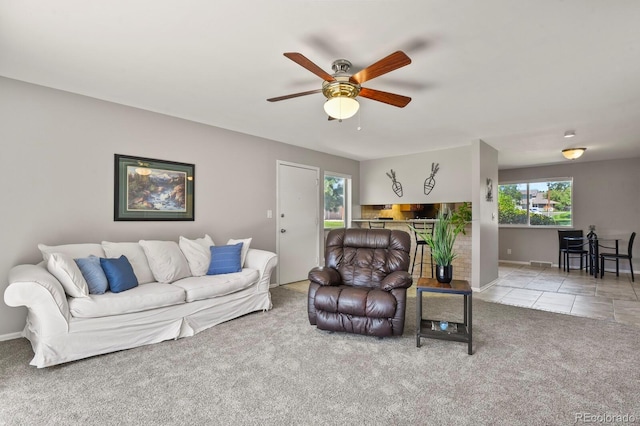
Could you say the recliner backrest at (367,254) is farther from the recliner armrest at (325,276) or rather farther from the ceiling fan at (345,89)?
the ceiling fan at (345,89)

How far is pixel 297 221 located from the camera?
18.0 feet

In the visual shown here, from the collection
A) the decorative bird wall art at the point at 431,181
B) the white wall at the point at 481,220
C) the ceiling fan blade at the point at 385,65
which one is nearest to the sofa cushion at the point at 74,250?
the ceiling fan blade at the point at 385,65

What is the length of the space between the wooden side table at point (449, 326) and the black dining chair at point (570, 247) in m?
5.45

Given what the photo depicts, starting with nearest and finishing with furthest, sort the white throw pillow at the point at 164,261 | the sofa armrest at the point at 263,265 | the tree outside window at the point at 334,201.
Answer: the white throw pillow at the point at 164,261, the sofa armrest at the point at 263,265, the tree outside window at the point at 334,201

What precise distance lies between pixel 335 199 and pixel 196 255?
11.1 feet

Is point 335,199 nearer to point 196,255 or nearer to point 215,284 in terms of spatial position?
point 196,255

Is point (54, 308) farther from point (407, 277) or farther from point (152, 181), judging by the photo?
point (407, 277)

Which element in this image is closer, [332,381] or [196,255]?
[332,381]

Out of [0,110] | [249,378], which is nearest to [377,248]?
[249,378]

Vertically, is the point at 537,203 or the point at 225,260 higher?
the point at 537,203

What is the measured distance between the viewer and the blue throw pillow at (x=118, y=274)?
2799 millimetres

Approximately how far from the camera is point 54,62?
2.59 meters

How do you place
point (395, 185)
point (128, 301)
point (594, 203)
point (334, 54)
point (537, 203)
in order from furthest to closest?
1. point (537, 203)
2. point (594, 203)
3. point (395, 185)
4. point (128, 301)
5. point (334, 54)

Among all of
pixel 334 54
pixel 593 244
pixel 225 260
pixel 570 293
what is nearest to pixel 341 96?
pixel 334 54
